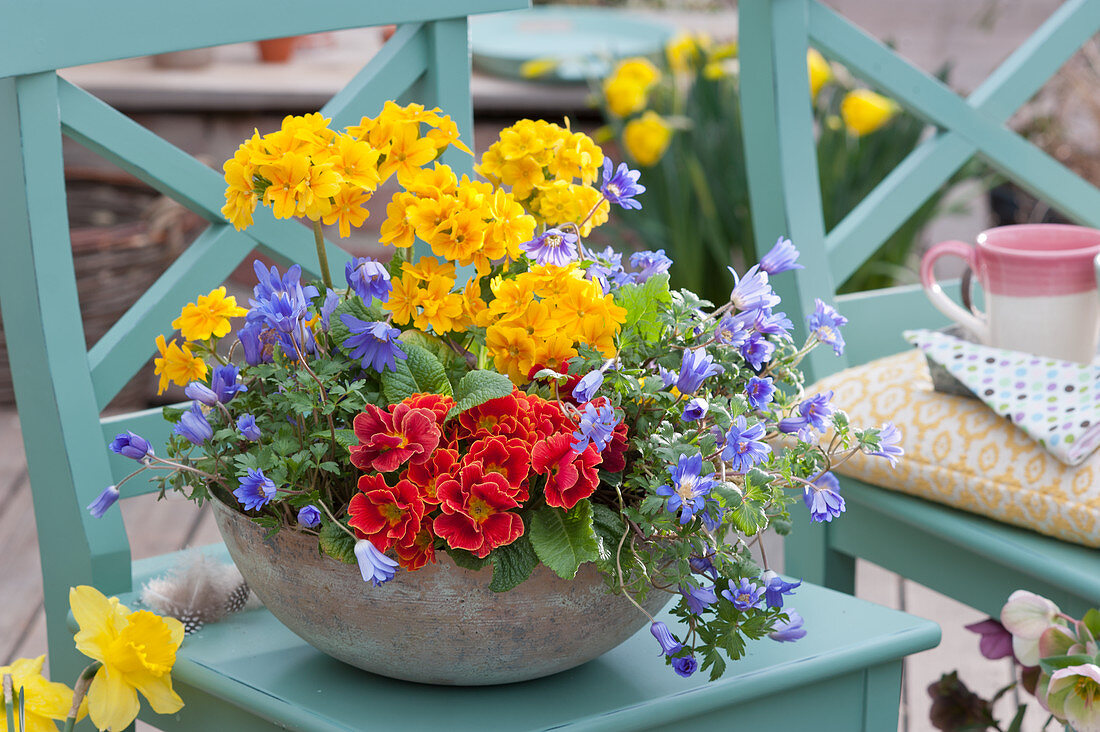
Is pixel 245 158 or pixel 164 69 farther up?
pixel 164 69

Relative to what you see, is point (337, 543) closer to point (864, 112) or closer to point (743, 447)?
point (743, 447)

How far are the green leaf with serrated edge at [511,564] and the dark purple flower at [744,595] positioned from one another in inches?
4.6

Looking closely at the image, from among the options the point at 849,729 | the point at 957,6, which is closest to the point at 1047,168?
the point at 849,729

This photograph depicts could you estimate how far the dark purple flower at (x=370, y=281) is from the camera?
719 millimetres

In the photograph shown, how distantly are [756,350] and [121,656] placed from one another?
1.42 feet

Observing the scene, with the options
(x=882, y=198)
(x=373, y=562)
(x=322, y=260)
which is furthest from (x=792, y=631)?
(x=882, y=198)

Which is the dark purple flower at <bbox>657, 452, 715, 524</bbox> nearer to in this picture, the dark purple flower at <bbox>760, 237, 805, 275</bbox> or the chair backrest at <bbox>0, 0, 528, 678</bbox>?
the dark purple flower at <bbox>760, 237, 805, 275</bbox>

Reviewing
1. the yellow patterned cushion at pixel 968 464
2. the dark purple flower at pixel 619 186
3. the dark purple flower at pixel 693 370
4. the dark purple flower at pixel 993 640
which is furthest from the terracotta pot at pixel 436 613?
the dark purple flower at pixel 993 640

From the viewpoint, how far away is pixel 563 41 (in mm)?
3242

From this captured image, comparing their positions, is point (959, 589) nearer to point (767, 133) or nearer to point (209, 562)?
point (767, 133)

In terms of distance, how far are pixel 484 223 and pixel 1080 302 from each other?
0.66m

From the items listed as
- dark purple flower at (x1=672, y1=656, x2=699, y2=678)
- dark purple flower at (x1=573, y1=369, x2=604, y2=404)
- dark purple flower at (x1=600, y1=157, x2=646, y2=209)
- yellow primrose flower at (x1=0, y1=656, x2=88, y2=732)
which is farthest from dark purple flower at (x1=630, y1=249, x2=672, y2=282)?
yellow primrose flower at (x1=0, y1=656, x2=88, y2=732)

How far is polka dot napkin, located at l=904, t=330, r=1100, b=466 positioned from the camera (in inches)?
39.1

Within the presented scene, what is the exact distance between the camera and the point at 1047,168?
1446 millimetres
